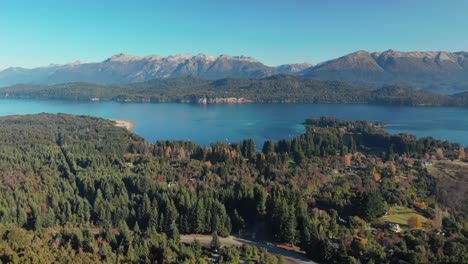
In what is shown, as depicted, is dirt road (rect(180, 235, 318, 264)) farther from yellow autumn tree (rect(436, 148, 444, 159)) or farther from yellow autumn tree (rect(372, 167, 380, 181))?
yellow autumn tree (rect(436, 148, 444, 159))

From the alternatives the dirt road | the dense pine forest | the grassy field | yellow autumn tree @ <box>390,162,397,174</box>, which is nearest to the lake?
the dense pine forest

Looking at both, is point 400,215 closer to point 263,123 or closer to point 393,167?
→ point 393,167

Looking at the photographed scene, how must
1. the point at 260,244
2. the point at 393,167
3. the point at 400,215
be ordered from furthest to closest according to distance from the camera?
the point at 393,167 → the point at 400,215 → the point at 260,244

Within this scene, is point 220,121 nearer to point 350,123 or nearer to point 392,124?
point 350,123

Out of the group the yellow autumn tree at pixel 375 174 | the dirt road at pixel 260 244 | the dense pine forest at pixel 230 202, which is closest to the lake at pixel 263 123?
the dense pine forest at pixel 230 202

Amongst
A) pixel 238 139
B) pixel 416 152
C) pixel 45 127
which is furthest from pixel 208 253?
pixel 45 127

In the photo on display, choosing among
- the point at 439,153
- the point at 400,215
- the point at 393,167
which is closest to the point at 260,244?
the point at 400,215

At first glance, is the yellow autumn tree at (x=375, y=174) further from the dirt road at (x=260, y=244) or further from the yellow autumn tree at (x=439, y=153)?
the dirt road at (x=260, y=244)
